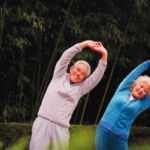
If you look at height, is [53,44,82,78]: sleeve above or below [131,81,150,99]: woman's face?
above

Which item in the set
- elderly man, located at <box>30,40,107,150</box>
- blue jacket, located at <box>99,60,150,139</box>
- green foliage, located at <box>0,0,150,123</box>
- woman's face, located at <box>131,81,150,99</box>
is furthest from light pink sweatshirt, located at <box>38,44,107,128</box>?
green foliage, located at <box>0,0,150,123</box>

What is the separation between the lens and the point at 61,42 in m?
4.95

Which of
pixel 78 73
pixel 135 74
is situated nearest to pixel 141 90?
pixel 135 74

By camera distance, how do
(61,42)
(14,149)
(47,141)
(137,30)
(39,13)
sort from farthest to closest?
1. (137,30)
2. (61,42)
3. (39,13)
4. (47,141)
5. (14,149)

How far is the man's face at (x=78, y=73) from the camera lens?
2.16 meters

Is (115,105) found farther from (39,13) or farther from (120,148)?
(39,13)

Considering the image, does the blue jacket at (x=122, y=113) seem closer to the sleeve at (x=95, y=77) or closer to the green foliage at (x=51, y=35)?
the sleeve at (x=95, y=77)

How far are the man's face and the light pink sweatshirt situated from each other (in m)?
0.04

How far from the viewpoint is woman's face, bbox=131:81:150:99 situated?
7.75 ft

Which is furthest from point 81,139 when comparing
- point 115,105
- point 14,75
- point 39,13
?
point 14,75

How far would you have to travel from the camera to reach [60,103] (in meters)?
2.04

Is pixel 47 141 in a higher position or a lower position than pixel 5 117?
higher

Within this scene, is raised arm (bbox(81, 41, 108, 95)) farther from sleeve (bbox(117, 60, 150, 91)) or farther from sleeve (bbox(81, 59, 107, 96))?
sleeve (bbox(117, 60, 150, 91))

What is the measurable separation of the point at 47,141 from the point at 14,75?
3.19m
